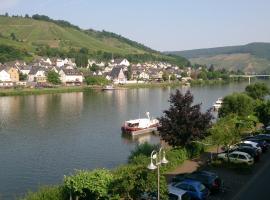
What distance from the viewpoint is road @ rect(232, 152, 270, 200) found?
1695 cm

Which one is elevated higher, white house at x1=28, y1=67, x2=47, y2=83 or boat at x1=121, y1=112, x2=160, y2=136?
white house at x1=28, y1=67, x2=47, y2=83

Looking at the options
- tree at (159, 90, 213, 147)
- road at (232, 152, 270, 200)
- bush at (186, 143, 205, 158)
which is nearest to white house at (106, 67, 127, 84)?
bush at (186, 143, 205, 158)

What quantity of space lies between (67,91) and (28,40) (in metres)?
93.6

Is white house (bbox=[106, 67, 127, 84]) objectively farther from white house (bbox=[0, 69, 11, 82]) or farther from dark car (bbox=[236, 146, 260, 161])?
dark car (bbox=[236, 146, 260, 161])

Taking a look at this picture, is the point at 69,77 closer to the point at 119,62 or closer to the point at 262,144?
the point at 119,62

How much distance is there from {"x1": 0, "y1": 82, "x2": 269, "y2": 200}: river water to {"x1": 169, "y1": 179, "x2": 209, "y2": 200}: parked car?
9288mm

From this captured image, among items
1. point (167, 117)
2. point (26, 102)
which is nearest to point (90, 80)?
point (26, 102)

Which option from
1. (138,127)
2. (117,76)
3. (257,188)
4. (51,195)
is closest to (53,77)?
(117,76)

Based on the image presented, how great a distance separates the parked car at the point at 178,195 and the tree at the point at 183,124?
871cm

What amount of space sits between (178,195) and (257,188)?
196 inches

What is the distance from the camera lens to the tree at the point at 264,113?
36.4m

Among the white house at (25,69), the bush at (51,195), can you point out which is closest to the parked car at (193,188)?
the bush at (51,195)

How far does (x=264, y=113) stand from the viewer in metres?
37.0

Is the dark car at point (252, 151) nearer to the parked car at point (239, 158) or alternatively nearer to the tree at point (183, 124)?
the parked car at point (239, 158)
